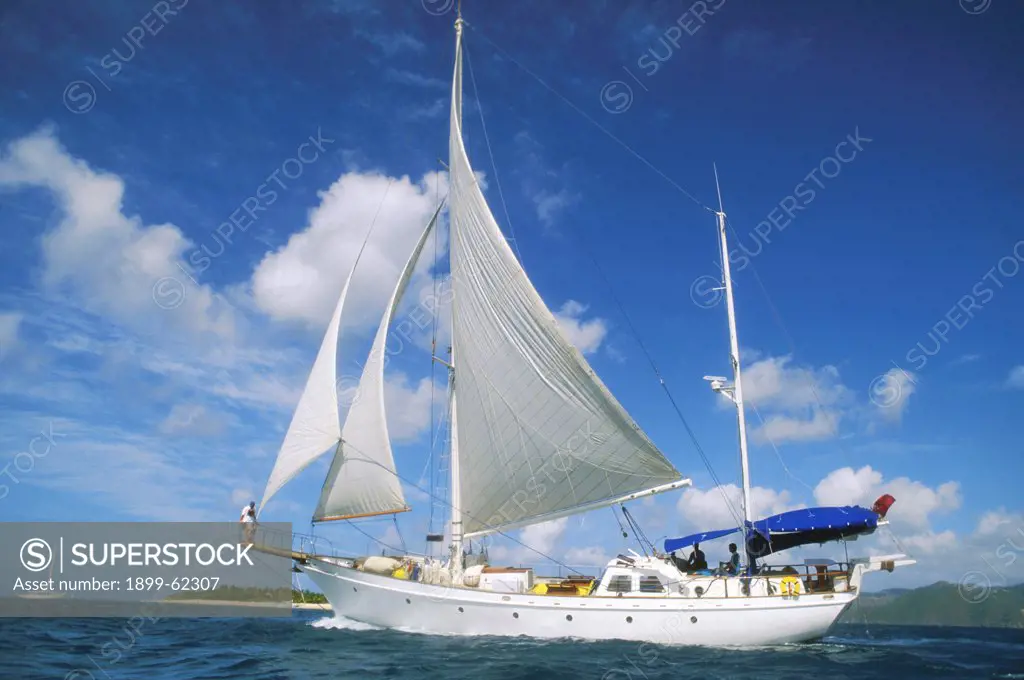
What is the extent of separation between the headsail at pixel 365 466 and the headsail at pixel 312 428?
81 centimetres

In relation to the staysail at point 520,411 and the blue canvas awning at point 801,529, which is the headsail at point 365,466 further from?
the blue canvas awning at point 801,529

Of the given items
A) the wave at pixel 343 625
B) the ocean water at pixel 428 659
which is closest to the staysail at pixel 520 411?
the ocean water at pixel 428 659

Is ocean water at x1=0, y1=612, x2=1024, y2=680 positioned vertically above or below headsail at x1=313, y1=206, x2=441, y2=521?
below

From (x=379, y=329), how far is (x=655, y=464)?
42.1 ft

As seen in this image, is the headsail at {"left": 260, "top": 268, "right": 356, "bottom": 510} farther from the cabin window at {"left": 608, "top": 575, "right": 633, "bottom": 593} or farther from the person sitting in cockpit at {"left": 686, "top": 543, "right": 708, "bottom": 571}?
the person sitting in cockpit at {"left": 686, "top": 543, "right": 708, "bottom": 571}

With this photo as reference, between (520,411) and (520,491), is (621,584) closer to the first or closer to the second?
(520,491)

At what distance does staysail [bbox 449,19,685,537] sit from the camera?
979 inches

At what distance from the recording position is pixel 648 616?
76.3 feet

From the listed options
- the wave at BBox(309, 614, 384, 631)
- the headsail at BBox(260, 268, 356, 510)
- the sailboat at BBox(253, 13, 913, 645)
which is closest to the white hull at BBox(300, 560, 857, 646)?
the sailboat at BBox(253, 13, 913, 645)

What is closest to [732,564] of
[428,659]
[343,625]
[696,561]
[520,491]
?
[696,561]

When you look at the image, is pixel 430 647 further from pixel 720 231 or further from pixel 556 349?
pixel 720 231

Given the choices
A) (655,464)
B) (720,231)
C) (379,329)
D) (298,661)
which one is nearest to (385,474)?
(379,329)

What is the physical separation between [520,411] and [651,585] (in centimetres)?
773

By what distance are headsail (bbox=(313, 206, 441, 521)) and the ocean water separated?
15.9ft
